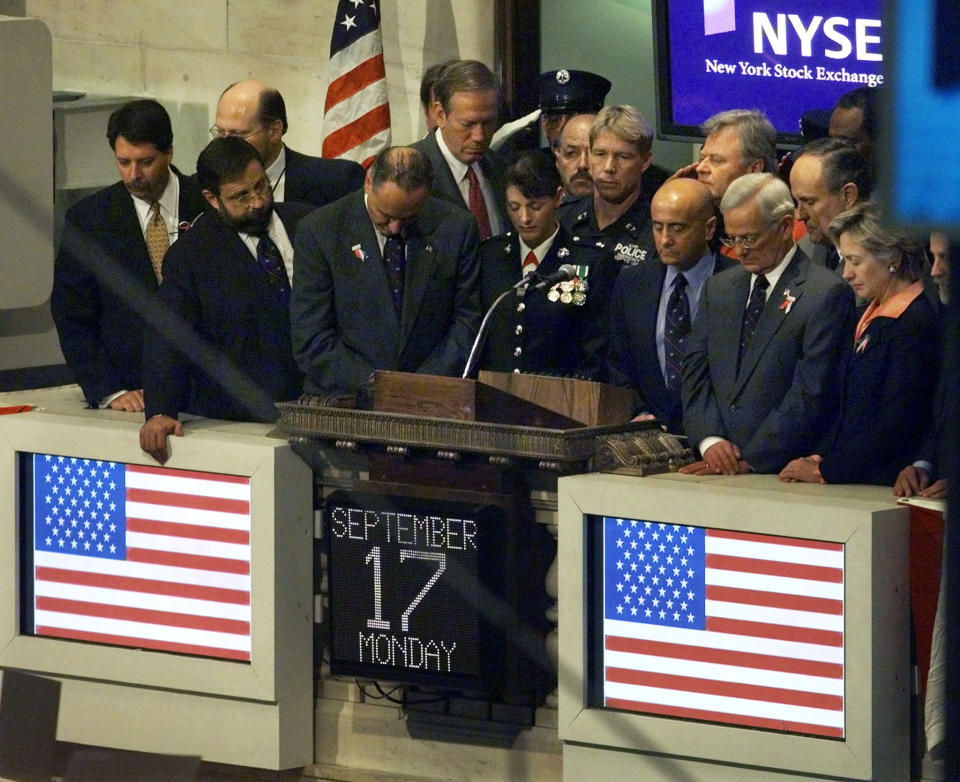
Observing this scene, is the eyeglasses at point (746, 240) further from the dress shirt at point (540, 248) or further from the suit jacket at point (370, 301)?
the suit jacket at point (370, 301)

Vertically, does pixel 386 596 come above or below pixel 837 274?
below

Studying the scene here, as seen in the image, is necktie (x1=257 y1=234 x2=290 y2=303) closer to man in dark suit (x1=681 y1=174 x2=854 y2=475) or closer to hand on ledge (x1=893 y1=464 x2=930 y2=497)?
man in dark suit (x1=681 y1=174 x2=854 y2=475)

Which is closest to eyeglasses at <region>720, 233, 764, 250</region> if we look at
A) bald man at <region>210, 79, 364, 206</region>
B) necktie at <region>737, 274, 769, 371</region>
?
necktie at <region>737, 274, 769, 371</region>

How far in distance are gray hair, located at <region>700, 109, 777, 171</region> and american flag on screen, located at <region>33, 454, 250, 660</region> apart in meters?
1.88

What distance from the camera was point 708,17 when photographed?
8.02 m

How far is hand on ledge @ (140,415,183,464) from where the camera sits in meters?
6.01

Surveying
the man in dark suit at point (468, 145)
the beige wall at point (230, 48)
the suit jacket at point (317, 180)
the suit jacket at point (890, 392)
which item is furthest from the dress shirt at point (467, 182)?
the beige wall at point (230, 48)

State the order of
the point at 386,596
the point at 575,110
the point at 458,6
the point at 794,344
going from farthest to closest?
the point at 458,6
the point at 575,110
the point at 386,596
the point at 794,344

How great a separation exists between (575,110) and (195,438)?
2277 mm

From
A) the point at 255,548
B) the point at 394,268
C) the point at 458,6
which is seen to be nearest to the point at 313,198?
the point at 394,268

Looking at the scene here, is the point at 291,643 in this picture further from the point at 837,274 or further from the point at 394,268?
the point at 837,274

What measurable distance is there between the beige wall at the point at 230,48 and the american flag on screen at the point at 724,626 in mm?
5178

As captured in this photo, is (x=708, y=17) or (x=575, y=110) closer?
(x=575, y=110)

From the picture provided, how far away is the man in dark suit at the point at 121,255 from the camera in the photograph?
6.46 m
